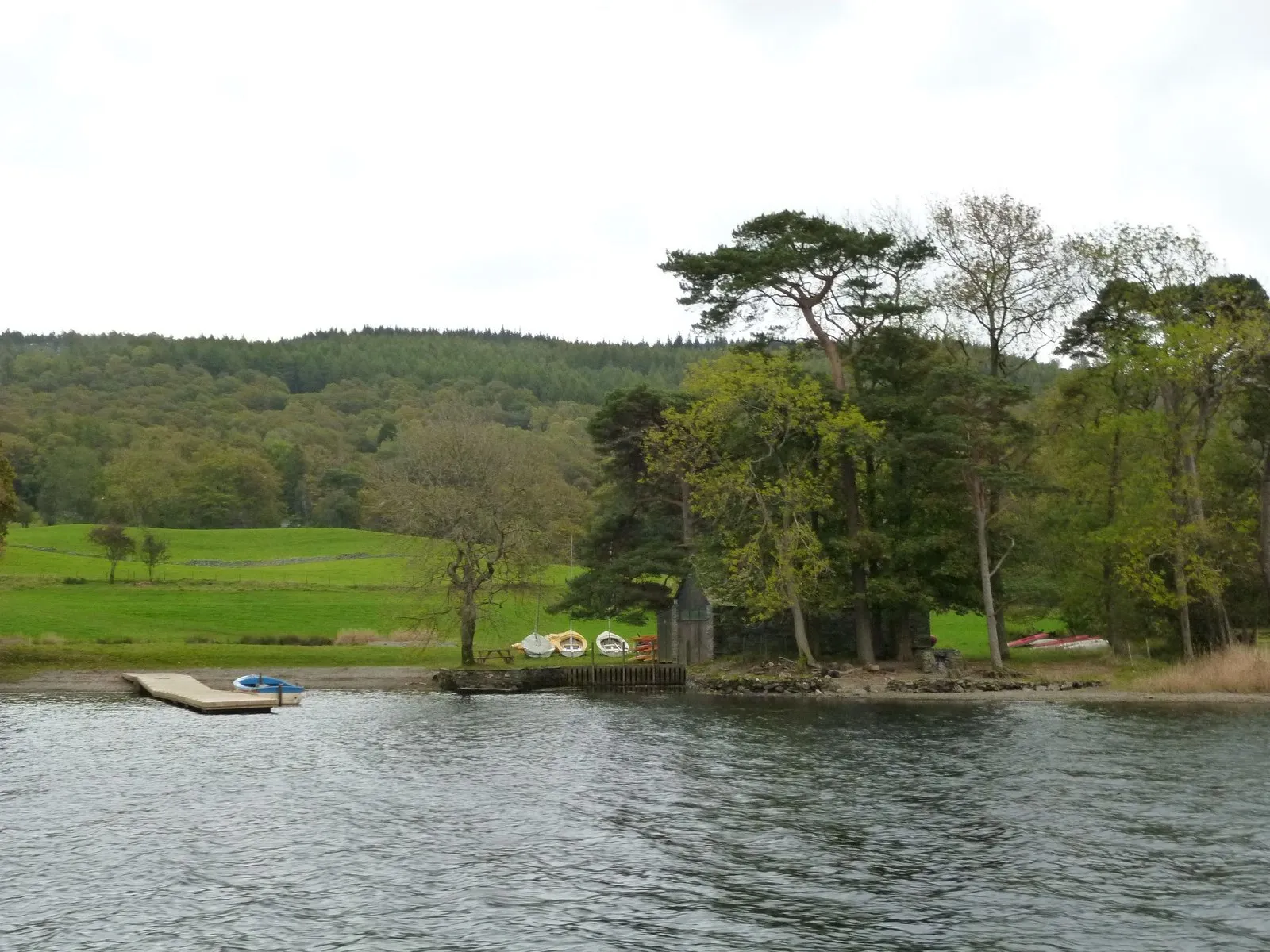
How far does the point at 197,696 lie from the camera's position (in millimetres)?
52219

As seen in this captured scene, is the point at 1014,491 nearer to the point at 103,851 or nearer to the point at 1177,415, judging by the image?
the point at 1177,415

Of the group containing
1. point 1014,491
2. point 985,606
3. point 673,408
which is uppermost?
point 673,408

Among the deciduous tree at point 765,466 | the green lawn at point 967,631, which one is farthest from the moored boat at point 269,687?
the green lawn at point 967,631

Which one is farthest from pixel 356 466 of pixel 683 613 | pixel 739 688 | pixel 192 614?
pixel 739 688

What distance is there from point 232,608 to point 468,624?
28602 millimetres

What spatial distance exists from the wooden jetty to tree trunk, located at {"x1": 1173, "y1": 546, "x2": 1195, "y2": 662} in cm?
4019

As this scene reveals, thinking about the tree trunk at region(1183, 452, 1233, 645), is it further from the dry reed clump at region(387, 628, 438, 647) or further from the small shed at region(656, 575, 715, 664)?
the dry reed clump at region(387, 628, 438, 647)

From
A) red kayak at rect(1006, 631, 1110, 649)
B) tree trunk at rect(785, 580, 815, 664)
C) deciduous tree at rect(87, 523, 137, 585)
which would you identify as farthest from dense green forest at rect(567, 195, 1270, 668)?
deciduous tree at rect(87, 523, 137, 585)

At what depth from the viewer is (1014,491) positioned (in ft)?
194

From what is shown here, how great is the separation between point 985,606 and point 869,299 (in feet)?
52.0

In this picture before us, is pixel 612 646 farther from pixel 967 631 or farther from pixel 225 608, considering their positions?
pixel 225 608

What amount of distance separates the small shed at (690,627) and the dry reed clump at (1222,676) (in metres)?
22.9

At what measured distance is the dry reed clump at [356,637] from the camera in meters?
75.6

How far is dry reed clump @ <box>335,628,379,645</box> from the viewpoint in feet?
248
